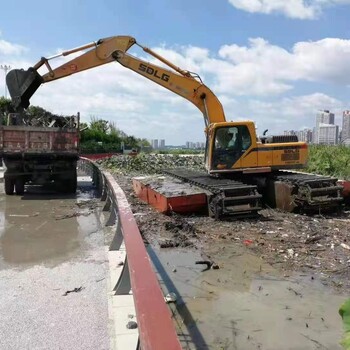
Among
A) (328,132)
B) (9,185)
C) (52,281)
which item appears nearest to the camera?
(52,281)

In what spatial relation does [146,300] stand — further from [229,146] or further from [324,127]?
[324,127]

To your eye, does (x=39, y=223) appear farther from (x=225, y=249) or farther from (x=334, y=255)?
(x=334, y=255)

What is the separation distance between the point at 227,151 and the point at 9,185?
7.86 m

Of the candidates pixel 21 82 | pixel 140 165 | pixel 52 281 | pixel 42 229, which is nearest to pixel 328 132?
pixel 140 165

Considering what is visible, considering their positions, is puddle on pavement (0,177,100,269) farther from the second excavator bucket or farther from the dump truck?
the second excavator bucket

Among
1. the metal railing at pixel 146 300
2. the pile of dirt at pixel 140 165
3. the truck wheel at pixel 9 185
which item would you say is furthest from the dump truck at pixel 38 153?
the metal railing at pixel 146 300

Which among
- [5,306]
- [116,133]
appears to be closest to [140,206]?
[5,306]

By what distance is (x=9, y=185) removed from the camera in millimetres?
16125

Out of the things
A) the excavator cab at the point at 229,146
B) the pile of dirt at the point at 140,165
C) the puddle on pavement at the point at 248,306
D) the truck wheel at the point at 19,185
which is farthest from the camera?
the pile of dirt at the point at 140,165

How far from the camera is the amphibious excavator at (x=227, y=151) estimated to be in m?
10.8

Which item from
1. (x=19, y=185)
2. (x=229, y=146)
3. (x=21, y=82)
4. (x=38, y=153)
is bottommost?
(x=19, y=185)

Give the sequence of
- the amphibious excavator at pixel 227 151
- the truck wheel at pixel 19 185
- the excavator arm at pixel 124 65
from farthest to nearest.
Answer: the truck wheel at pixel 19 185 → the excavator arm at pixel 124 65 → the amphibious excavator at pixel 227 151

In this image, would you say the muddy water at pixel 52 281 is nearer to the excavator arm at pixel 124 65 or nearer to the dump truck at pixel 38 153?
the dump truck at pixel 38 153

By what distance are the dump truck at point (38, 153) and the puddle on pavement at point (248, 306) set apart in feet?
31.9
